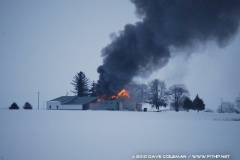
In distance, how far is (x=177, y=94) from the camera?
55.9m

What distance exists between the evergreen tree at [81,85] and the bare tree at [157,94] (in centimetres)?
2116

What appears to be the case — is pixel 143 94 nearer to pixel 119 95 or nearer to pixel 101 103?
pixel 119 95

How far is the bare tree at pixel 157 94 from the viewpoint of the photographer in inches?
2233

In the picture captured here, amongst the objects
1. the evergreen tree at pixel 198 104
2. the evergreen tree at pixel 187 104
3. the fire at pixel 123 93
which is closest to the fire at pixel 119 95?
the fire at pixel 123 93

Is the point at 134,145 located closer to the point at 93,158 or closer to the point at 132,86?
the point at 93,158

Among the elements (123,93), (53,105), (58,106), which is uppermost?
(123,93)

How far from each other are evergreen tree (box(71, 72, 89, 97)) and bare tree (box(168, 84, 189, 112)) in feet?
Answer: 84.3

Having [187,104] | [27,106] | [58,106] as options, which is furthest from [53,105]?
[187,104]

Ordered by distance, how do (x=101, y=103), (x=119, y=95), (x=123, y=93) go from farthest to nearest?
(x=101, y=103)
(x=123, y=93)
(x=119, y=95)

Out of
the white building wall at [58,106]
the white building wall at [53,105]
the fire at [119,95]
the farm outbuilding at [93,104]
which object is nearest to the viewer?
the fire at [119,95]

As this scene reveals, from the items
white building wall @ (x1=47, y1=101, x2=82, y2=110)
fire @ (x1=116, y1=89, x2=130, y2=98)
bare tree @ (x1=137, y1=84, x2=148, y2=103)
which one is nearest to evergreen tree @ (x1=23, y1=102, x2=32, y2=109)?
white building wall @ (x1=47, y1=101, x2=82, y2=110)

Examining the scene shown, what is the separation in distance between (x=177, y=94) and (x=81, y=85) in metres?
28.0

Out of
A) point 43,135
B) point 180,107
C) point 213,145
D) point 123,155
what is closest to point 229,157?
point 213,145

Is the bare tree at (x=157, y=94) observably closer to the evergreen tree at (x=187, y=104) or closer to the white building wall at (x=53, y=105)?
the evergreen tree at (x=187, y=104)
